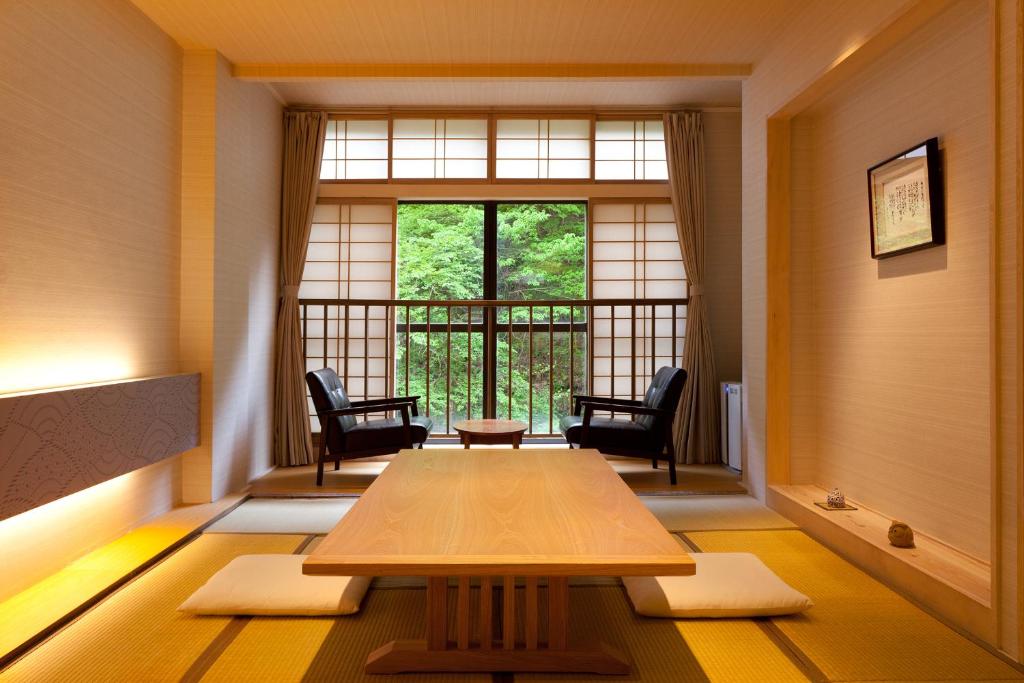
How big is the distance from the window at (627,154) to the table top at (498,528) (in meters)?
3.19

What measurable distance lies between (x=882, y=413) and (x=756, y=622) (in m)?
1.34

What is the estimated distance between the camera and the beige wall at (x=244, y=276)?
3.65m

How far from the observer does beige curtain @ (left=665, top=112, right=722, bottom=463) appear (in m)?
4.68

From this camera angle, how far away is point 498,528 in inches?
65.9

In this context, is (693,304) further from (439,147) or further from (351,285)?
(351,285)

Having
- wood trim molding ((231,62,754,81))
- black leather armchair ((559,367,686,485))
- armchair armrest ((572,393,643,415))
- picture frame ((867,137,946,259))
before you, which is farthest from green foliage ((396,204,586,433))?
picture frame ((867,137,946,259))

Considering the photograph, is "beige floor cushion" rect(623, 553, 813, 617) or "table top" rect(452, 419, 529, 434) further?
"table top" rect(452, 419, 529, 434)

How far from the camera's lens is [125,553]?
267 centimetres

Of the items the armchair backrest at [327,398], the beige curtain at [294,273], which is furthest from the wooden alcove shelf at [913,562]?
the beige curtain at [294,273]

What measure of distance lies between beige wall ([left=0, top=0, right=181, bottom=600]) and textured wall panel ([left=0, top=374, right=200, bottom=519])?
15 centimetres

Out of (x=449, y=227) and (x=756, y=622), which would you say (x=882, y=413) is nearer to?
(x=756, y=622)

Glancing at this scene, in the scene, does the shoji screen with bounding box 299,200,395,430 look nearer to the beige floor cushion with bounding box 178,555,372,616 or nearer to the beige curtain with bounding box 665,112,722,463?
the beige curtain with bounding box 665,112,722,463

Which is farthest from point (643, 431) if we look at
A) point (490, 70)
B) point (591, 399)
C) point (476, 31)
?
point (476, 31)

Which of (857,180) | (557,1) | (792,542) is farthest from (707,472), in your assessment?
(557,1)
